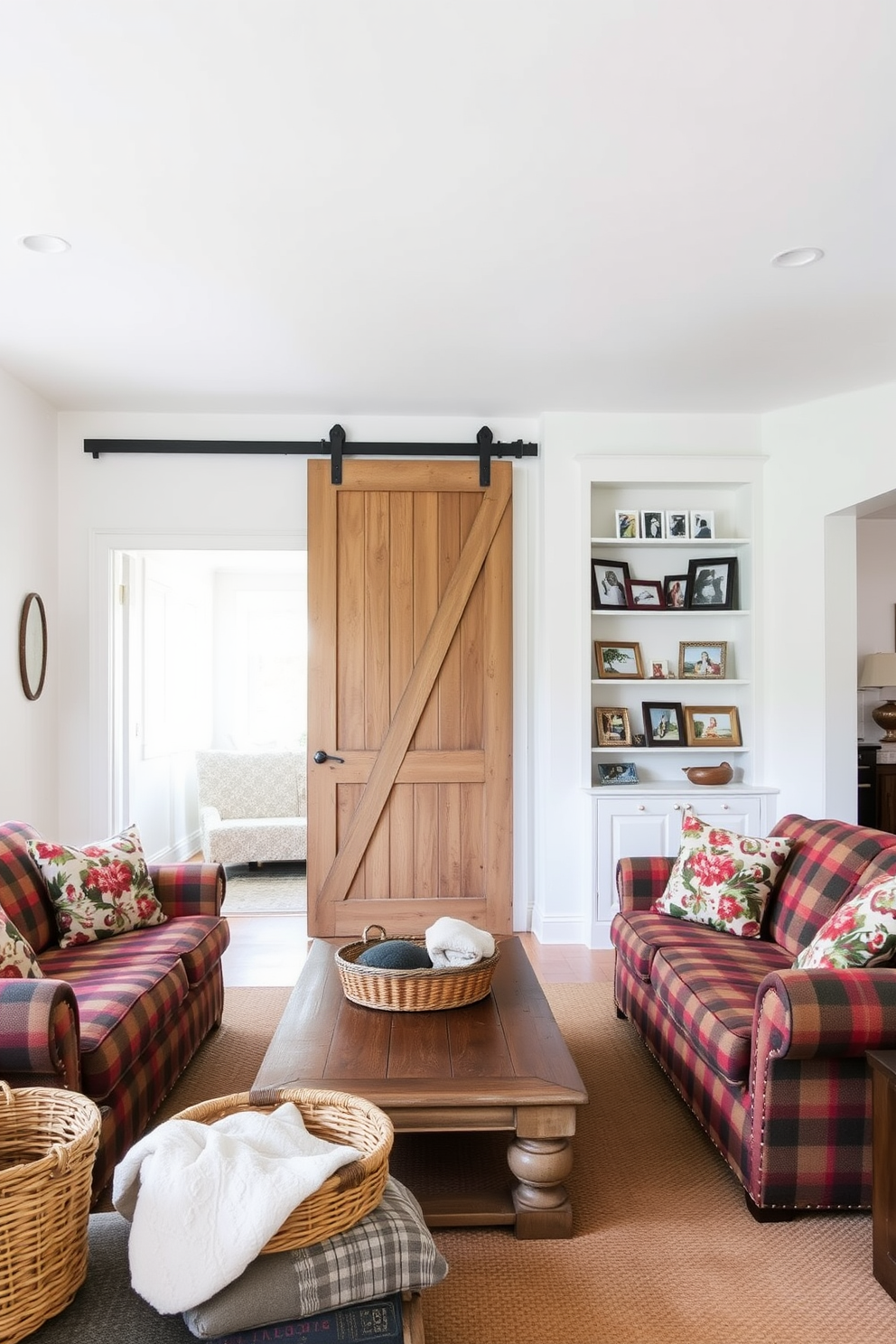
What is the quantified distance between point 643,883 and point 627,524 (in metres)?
2.16

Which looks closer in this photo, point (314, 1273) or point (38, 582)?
point (314, 1273)

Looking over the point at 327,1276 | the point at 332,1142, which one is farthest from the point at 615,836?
the point at 327,1276

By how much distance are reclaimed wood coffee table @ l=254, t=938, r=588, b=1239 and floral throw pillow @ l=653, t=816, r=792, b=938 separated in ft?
3.25

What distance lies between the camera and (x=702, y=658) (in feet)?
17.4

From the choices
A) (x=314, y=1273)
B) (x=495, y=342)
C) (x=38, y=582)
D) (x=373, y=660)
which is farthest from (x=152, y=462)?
(x=314, y=1273)

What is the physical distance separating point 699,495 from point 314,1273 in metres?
4.55

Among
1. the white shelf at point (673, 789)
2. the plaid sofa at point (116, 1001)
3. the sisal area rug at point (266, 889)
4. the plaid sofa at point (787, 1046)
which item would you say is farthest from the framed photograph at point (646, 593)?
the plaid sofa at point (116, 1001)

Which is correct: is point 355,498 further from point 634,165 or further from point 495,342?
point 634,165

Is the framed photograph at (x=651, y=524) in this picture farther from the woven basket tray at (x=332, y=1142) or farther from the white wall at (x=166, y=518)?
the woven basket tray at (x=332, y=1142)

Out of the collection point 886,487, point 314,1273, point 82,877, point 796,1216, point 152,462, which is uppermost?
point 152,462

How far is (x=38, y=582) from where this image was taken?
191 inches

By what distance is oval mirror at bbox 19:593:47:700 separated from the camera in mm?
4633

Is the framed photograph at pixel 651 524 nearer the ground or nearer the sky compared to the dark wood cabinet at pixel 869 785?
nearer the sky

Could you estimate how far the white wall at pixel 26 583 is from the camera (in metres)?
4.47
